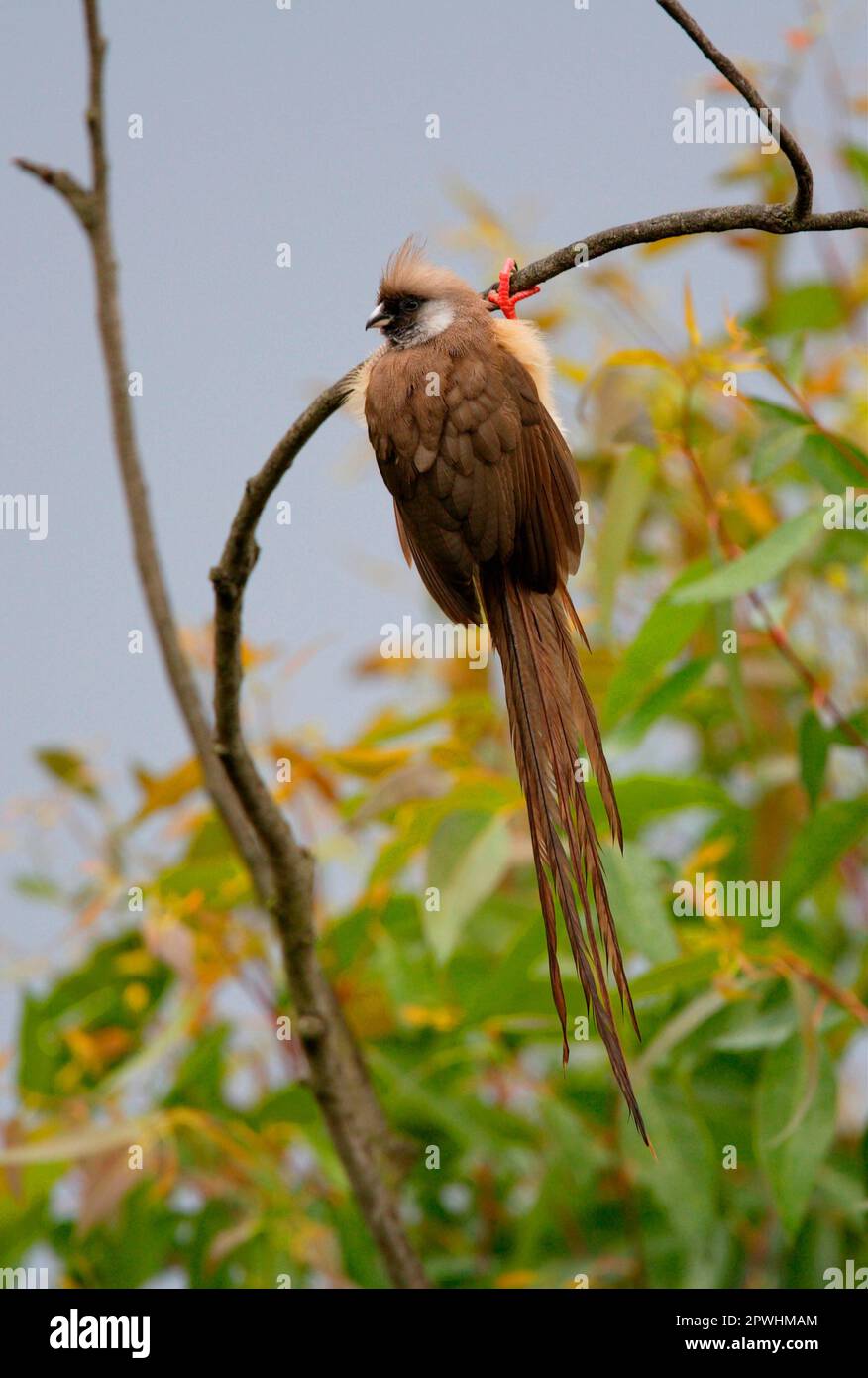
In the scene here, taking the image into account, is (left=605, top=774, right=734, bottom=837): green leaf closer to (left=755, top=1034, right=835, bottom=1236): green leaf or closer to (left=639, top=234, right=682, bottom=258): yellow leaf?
(left=755, top=1034, right=835, bottom=1236): green leaf

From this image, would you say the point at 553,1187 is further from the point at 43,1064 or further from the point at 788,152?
the point at 788,152

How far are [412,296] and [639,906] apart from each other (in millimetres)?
603

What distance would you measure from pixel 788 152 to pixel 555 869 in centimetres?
46

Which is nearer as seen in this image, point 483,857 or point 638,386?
point 483,857

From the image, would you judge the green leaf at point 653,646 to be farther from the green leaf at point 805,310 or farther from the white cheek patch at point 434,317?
the green leaf at point 805,310

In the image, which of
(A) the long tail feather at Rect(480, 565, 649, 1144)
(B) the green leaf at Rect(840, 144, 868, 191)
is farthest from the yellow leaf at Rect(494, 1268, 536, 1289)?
(B) the green leaf at Rect(840, 144, 868, 191)

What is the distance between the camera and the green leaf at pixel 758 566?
1.23 meters

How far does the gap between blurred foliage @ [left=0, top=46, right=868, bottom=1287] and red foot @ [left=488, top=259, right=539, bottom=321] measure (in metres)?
0.19

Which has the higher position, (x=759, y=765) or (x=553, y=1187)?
(x=759, y=765)

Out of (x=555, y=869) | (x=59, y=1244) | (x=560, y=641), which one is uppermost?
(x=560, y=641)

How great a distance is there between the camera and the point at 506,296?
1.10 metres

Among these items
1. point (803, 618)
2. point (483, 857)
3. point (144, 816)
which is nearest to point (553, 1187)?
point (483, 857)

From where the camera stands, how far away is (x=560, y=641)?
1.11 m
